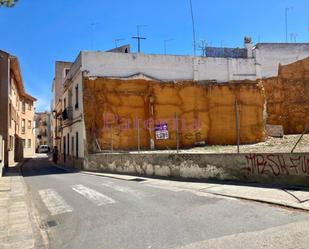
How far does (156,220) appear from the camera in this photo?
769 cm

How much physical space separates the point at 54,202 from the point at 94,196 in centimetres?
122

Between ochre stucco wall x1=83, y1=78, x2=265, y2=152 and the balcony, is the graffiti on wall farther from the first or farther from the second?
the balcony

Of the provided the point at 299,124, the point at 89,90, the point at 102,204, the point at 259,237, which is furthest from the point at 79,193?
the point at 299,124

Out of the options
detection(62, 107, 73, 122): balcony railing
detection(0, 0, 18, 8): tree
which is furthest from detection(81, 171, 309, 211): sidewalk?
detection(62, 107, 73, 122): balcony railing

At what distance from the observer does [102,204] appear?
10.0 meters

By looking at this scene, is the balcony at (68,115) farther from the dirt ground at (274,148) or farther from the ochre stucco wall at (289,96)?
the ochre stucco wall at (289,96)

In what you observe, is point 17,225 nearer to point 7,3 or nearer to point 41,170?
point 7,3

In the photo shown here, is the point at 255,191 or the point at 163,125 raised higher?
the point at 163,125

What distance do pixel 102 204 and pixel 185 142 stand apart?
1708 cm

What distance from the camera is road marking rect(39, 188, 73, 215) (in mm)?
9617

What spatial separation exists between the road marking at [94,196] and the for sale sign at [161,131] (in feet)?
41.6

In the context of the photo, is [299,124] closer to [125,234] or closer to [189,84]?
[189,84]

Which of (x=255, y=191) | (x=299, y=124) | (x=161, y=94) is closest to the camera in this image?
(x=255, y=191)

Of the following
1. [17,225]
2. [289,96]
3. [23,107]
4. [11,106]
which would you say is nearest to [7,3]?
[17,225]
